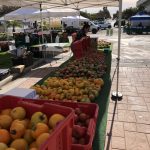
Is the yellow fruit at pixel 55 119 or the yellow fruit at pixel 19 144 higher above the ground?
the yellow fruit at pixel 55 119

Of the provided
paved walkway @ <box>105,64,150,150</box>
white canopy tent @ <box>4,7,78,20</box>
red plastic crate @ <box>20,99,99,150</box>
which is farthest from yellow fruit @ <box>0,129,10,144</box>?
white canopy tent @ <box>4,7,78,20</box>

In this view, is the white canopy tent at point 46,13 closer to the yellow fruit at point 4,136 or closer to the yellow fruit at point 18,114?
the yellow fruit at point 18,114

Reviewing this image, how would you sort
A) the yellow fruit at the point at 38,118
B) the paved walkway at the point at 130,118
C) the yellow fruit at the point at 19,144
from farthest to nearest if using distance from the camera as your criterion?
the paved walkway at the point at 130,118
the yellow fruit at the point at 38,118
the yellow fruit at the point at 19,144

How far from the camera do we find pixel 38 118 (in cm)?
235

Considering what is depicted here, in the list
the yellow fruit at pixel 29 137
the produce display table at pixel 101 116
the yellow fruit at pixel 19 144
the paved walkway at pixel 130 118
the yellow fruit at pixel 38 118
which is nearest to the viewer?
the yellow fruit at pixel 19 144

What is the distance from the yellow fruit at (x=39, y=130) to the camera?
216cm

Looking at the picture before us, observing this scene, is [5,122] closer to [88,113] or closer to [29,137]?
[29,137]

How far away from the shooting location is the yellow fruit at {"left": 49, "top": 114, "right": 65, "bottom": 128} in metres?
2.26

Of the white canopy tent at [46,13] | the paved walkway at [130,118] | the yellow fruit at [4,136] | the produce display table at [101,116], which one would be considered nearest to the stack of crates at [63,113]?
the yellow fruit at [4,136]

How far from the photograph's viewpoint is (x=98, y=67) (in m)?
8.47

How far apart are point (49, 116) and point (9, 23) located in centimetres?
4660

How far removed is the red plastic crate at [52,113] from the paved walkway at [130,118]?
2110 millimetres

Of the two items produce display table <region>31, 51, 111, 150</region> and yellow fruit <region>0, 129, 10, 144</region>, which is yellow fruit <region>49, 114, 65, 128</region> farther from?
produce display table <region>31, 51, 111, 150</region>

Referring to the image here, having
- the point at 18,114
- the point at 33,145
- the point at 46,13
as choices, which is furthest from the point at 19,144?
the point at 46,13
